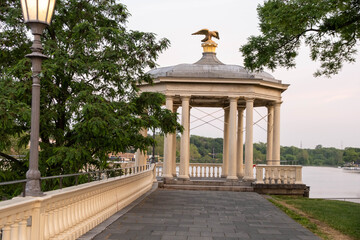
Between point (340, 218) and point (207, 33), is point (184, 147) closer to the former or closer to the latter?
point (207, 33)

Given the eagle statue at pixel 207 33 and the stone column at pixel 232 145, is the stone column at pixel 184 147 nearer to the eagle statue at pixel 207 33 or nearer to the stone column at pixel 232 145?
the stone column at pixel 232 145

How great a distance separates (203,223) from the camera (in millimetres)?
11547

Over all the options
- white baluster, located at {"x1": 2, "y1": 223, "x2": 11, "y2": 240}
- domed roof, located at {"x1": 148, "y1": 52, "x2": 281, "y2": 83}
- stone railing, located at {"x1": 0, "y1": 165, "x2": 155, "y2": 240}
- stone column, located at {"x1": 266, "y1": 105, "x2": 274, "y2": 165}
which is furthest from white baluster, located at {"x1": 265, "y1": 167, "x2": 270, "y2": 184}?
white baluster, located at {"x1": 2, "y1": 223, "x2": 11, "y2": 240}

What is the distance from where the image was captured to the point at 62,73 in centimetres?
1271

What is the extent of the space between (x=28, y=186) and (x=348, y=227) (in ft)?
30.4

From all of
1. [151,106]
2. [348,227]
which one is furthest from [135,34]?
[348,227]

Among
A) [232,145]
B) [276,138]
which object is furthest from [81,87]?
[276,138]

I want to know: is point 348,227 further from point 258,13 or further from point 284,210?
point 258,13

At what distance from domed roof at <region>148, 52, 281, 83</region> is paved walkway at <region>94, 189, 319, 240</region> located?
999 centimetres

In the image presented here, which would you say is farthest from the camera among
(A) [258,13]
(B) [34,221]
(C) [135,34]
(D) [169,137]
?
(D) [169,137]

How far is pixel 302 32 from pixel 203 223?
7790mm

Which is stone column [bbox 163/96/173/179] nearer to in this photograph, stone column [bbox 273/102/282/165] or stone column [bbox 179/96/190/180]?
stone column [bbox 179/96/190/180]

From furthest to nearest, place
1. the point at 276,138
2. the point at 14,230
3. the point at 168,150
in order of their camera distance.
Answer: the point at 276,138, the point at 168,150, the point at 14,230

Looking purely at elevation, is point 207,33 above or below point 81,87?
above
